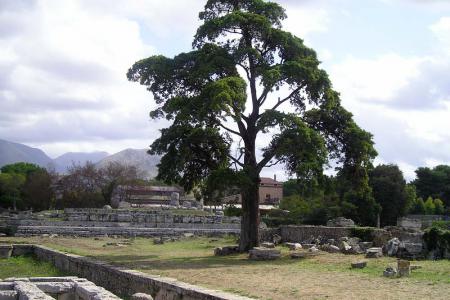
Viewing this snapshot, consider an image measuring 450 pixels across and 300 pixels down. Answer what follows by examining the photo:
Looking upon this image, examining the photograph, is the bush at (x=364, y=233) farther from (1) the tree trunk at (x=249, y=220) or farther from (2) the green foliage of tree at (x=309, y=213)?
(2) the green foliage of tree at (x=309, y=213)

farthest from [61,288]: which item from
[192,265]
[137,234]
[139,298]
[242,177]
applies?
[137,234]

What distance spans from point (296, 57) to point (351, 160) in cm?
454

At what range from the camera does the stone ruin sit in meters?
8.77

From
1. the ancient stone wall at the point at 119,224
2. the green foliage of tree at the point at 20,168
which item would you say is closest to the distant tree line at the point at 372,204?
the ancient stone wall at the point at 119,224

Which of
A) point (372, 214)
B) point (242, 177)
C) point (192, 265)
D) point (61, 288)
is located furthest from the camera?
point (372, 214)

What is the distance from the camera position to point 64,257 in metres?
19.7

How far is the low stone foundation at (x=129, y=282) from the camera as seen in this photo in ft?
35.8

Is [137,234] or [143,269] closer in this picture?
[143,269]

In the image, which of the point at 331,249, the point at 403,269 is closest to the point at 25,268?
the point at 331,249

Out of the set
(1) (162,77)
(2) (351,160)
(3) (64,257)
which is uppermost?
(1) (162,77)

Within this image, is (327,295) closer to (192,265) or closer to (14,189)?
(192,265)

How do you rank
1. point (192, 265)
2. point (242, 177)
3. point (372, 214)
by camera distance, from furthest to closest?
1. point (372, 214)
2. point (242, 177)
3. point (192, 265)

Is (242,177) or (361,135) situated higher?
(361,135)

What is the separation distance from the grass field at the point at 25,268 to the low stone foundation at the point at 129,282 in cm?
43
